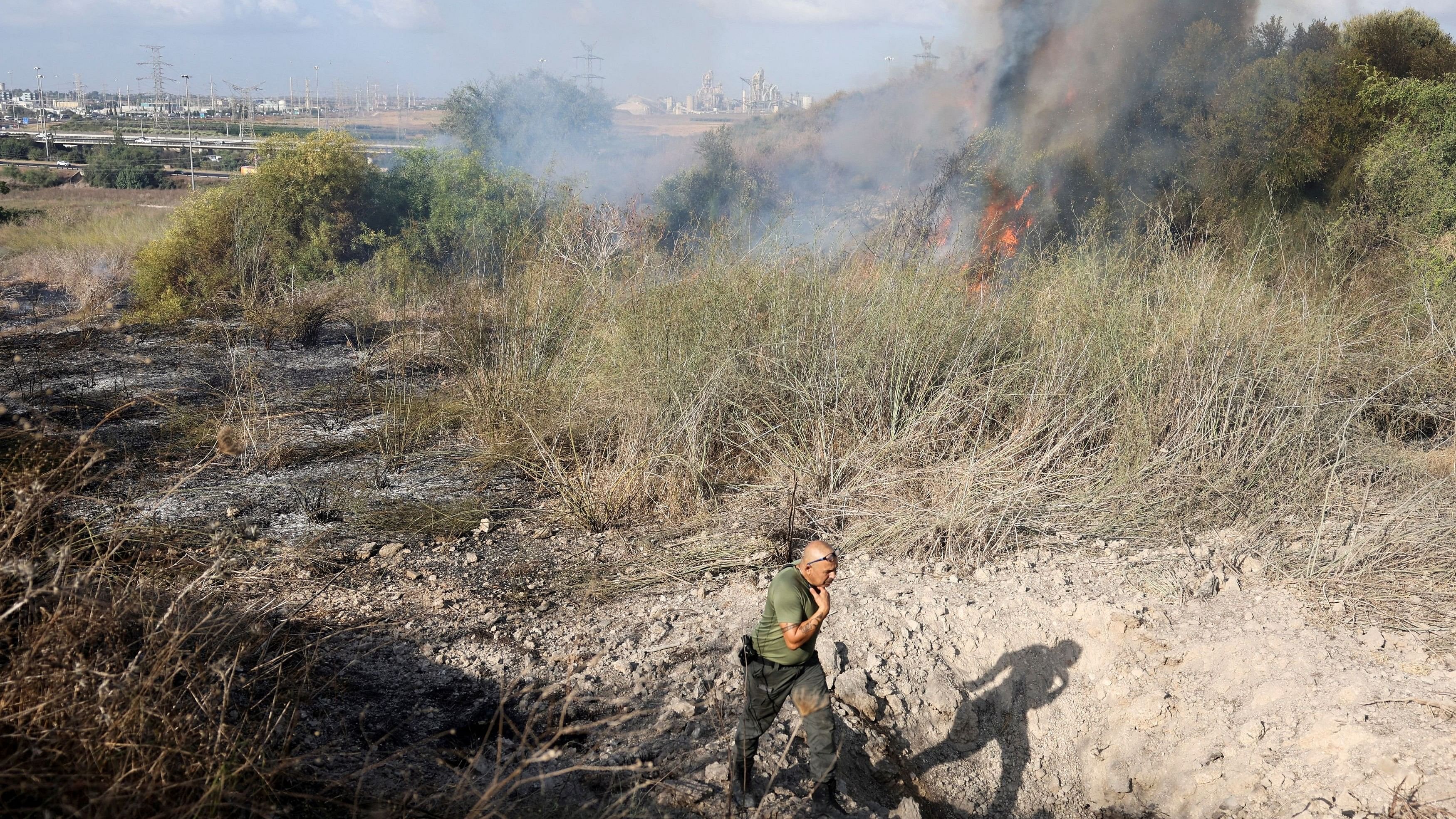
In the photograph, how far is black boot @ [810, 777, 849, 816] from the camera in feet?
10.2

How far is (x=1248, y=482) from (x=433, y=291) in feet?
26.6

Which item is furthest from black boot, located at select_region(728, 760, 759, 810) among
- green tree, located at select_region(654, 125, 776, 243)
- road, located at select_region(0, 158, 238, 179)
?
road, located at select_region(0, 158, 238, 179)

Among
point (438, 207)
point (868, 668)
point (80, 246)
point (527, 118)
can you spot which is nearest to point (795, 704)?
point (868, 668)

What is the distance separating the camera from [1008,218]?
12305mm

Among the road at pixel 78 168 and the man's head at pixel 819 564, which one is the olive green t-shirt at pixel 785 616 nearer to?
the man's head at pixel 819 564

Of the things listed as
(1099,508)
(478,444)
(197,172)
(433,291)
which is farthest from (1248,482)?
(197,172)

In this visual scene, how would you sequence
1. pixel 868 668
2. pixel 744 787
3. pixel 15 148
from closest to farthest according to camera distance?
pixel 744 787 → pixel 868 668 → pixel 15 148

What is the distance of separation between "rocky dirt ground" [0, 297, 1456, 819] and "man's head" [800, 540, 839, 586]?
1.87 ft

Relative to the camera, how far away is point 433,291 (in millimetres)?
9844

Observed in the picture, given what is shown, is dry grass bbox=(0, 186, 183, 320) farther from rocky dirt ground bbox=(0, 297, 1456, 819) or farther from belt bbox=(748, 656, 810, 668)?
belt bbox=(748, 656, 810, 668)

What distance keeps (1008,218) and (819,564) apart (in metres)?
10.5

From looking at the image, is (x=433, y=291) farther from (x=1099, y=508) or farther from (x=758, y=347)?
(x=1099, y=508)

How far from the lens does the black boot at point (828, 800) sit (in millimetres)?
3115

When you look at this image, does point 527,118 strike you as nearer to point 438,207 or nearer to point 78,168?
point 438,207
